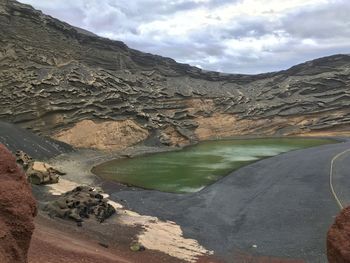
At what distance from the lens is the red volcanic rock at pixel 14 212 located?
7965 mm

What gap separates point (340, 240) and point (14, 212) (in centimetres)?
597

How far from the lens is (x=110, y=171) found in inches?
1484

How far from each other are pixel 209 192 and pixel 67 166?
1612 cm

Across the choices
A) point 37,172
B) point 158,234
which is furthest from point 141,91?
point 158,234

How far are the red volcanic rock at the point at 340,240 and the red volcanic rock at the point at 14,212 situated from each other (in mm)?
5654

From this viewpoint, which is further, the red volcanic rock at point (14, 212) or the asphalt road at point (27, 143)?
the asphalt road at point (27, 143)

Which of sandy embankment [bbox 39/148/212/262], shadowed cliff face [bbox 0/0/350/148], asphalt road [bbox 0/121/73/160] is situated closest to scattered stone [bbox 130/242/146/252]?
sandy embankment [bbox 39/148/212/262]

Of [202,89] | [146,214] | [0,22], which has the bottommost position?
[146,214]

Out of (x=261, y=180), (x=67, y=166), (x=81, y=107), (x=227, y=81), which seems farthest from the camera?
(x=227, y=81)

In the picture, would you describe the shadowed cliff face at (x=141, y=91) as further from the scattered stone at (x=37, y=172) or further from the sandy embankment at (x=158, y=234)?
the sandy embankment at (x=158, y=234)

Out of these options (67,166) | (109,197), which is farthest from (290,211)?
(67,166)

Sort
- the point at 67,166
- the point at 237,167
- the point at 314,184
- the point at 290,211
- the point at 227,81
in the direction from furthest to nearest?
the point at 227,81 < the point at 67,166 < the point at 237,167 < the point at 314,184 < the point at 290,211

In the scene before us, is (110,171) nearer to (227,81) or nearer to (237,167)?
(237,167)

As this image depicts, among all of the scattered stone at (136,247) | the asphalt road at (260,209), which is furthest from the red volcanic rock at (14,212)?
the asphalt road at (260,209)
